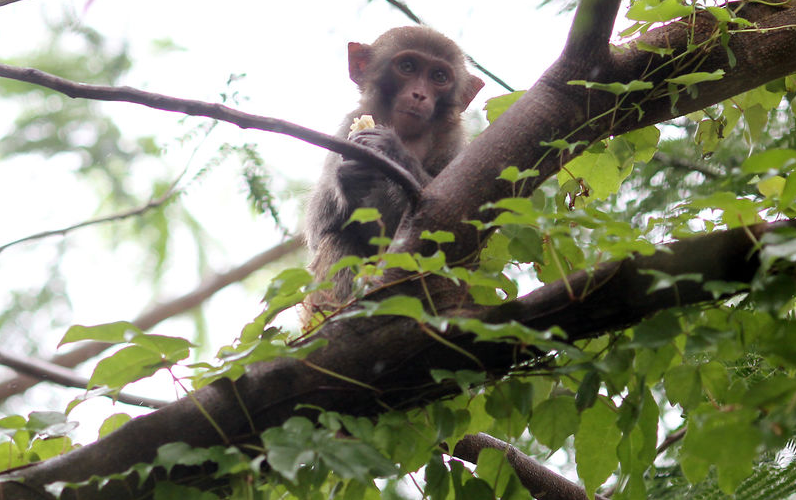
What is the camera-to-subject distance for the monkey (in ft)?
10.5

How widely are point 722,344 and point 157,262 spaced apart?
20.6 ft

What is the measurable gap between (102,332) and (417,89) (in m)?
2.69

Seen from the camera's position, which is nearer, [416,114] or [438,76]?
[416,114]

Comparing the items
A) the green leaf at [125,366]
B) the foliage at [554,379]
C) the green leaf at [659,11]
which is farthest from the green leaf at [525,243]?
the green leaf at [125,366]

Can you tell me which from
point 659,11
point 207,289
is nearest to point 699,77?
point 659,11

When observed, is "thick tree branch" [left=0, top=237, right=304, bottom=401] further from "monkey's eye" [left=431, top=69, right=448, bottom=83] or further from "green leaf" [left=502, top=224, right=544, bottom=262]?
"green leaf" [left=502, top=224, right=544, bottom=262]

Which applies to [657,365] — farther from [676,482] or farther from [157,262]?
[157,262]

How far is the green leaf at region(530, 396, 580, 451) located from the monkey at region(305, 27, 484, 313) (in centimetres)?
136

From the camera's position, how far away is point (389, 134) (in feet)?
10.4

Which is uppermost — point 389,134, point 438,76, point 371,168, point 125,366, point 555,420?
point 438,76

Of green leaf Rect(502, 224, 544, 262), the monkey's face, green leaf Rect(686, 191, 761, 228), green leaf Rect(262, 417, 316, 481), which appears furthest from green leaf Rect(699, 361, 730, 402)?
the monkey's face

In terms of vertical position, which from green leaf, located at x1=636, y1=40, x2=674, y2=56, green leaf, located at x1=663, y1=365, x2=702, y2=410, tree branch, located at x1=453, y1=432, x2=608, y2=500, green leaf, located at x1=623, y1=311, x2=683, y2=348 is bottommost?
tree branch, located at x1=453, y1=432, x2=608, y2=500

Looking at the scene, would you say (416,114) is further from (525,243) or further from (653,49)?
(525,243)

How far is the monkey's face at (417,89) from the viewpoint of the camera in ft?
12.7
